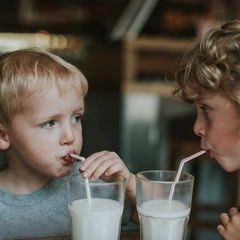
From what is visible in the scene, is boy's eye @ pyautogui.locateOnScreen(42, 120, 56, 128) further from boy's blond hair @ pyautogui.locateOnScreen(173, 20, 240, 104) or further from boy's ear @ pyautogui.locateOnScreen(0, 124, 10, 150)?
boy's blond hair @ pyautogui.locateOnScreen(173, 20, 240, 104)

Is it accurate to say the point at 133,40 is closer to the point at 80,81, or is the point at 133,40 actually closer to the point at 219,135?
the point at 80,81

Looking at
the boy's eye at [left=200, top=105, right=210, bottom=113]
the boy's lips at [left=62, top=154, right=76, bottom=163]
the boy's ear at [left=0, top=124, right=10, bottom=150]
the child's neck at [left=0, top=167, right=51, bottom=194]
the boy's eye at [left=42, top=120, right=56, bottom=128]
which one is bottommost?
the child's neck at [left=0, top=167, right=51, bottom=194]

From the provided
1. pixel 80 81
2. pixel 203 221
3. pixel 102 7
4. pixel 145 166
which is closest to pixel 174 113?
pixel 145 166

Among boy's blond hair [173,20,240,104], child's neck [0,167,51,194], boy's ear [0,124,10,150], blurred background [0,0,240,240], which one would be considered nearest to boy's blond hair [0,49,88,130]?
boy's ear [0,124,10,150]

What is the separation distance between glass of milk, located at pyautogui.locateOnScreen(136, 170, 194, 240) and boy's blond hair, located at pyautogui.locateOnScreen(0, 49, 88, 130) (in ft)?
1.39

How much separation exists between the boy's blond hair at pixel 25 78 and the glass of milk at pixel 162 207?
42 cm

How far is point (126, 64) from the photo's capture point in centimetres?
366

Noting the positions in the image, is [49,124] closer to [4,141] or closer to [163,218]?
[4,141]

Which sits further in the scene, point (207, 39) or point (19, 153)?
point (19, 153)

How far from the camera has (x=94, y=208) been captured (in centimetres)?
108

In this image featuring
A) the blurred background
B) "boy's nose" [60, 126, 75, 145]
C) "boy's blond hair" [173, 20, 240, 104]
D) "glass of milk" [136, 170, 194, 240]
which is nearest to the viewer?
"glass of milk" [136, 170, 194, 240]

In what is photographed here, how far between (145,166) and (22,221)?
223 cm

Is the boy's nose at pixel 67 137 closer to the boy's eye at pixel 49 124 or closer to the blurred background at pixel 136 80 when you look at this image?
the boy's eye at pixel 49 124

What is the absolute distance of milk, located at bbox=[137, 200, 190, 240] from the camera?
3.56ft
